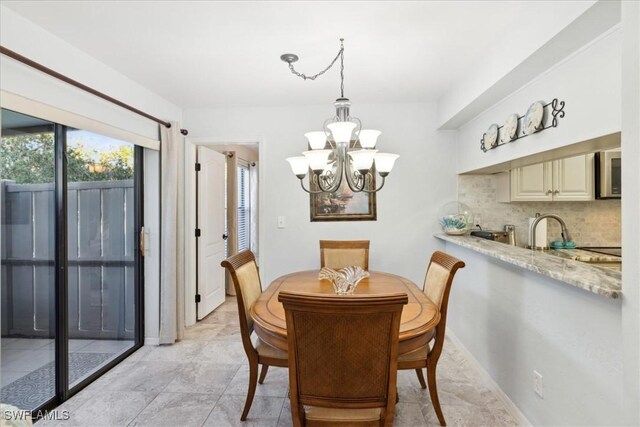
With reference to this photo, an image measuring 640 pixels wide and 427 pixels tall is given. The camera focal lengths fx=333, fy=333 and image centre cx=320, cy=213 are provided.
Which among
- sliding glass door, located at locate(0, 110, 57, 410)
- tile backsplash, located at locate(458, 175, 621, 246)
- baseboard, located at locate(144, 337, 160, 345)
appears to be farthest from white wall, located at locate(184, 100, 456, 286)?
sliding glass door, located at locate(0, 110, 57, 410)

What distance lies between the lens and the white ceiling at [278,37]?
1.81 meters

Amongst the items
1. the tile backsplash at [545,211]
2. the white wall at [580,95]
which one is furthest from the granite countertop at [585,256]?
the white wall at [580,95]

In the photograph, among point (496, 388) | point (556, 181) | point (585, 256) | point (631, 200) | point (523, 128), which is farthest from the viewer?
point (556, 181)

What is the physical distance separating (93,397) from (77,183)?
1508 millimetres

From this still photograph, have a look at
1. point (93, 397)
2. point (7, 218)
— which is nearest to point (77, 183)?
point (7, 218)

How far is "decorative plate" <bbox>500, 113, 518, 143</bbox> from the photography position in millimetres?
2293

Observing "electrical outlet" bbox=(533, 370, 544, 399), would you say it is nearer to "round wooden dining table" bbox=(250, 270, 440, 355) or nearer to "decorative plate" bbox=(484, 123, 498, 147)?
"round wooden dining table" bbox=(250, 270, 440, 355)

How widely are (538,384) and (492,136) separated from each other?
1758mm

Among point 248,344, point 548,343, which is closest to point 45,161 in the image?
point 248,344

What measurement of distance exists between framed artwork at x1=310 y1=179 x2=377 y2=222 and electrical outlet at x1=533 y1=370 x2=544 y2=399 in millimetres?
1968

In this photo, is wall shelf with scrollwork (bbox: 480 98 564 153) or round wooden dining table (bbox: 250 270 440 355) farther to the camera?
wall shelf with scrollwork (bbox: 480 98 564 153)

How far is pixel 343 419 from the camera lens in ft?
4.70

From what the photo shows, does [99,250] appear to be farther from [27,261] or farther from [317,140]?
[317,140]

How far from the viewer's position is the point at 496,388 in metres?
2.32
